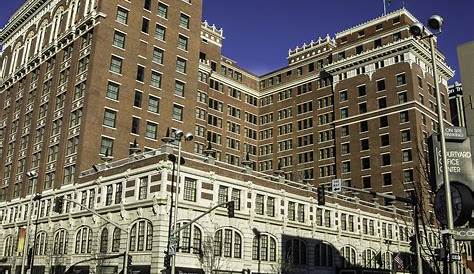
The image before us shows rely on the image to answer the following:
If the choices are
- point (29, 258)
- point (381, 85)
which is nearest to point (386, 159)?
point (381, 85)

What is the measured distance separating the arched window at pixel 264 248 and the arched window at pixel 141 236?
12355 mm

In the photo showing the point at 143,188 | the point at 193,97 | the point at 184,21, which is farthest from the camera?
the point at 184,21

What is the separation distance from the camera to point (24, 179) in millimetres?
72125

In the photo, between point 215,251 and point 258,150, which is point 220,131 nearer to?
point 258,150

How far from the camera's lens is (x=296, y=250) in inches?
2297

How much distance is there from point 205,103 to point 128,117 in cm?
2765

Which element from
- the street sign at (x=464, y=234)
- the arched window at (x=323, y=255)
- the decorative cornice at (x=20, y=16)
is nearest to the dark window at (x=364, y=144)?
the arched window at (x=323, y=255)

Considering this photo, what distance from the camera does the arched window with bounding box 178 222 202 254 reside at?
1813 inches

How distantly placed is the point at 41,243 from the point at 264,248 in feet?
87.9

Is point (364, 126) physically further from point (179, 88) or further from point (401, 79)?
point (179, 88)

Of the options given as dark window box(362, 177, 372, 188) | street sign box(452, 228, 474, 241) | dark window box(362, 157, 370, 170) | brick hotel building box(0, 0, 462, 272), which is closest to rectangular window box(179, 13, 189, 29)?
brick hotel building box(0, 0, 462, 272)

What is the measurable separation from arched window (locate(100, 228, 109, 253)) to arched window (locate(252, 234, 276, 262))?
1475 cm

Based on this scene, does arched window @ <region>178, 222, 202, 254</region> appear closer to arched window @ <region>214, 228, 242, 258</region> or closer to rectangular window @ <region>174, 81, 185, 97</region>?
arched window @ <region>214, 228, 242, 258</region>

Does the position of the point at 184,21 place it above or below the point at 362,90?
above
